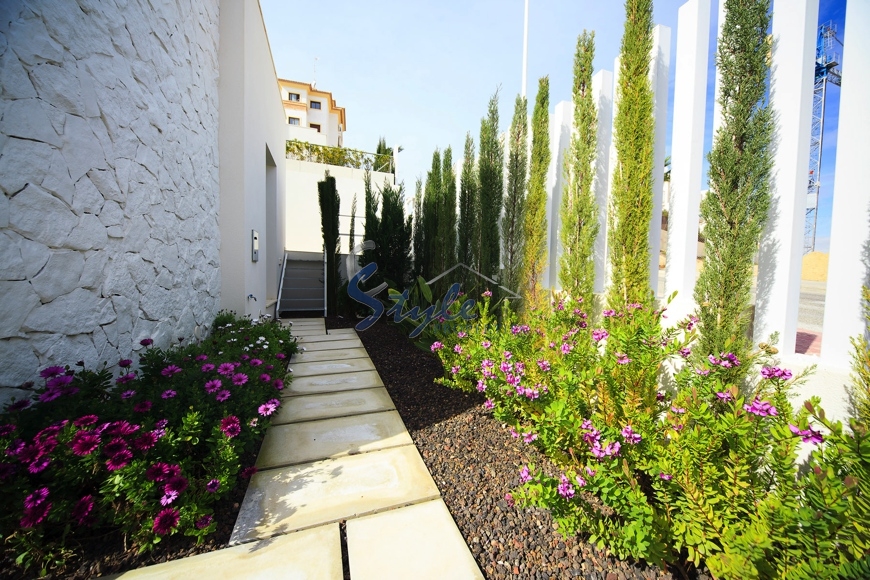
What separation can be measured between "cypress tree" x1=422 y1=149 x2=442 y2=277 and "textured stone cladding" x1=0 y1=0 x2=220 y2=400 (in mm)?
4248

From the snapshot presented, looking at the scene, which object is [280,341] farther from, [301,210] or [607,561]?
[301,210]

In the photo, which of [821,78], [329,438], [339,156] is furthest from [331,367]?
[339,156]

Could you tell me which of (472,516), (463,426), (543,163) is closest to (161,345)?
→ (463,426)

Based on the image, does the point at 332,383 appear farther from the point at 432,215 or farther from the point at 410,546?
the point at 432,215

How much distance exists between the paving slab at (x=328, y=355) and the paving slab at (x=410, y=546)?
Result: 2659 millimetres

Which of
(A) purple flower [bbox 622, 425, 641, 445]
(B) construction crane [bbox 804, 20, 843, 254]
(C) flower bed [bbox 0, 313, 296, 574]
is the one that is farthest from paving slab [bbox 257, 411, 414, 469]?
(B) construction crane [bbox 804, 20, 843, 254]

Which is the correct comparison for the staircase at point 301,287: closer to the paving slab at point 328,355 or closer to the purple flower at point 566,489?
the paving slab at point 328,355

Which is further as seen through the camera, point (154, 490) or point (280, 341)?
point (280, 341)

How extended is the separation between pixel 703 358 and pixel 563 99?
11.1ft

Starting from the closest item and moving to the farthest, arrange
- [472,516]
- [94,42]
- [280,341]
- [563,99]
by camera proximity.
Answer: [472,516] → [94,42] → [280,341] → [563,99]

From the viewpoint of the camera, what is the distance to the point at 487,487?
69.6 inches

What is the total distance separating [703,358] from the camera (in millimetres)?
2162

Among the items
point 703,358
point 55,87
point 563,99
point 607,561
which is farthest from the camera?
point 563,99

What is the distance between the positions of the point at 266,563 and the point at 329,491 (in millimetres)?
448
